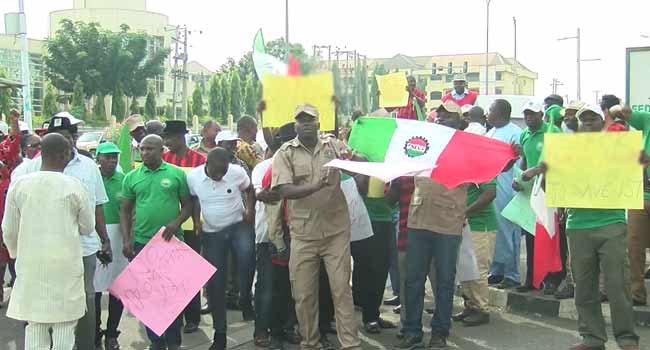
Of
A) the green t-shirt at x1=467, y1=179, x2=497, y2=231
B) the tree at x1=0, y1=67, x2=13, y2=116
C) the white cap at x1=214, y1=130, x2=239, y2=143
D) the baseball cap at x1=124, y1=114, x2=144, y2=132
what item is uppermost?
the tree at x1=0, y1=67, x2=13, y2=116

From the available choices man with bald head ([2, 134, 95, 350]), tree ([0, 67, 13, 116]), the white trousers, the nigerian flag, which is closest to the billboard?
the nigerian flag

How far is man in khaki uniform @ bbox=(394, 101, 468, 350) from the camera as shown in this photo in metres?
5.62

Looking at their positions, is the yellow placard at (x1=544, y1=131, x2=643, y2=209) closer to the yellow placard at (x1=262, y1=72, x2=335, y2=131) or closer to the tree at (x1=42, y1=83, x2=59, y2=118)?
the yellow placard at (x1=262, y1=72, x2=335, y2=131)

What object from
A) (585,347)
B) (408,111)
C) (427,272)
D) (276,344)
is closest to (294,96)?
(427,272)

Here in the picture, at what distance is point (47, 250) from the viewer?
4629 mm

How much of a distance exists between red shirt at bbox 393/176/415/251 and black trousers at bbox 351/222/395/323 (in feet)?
1.43

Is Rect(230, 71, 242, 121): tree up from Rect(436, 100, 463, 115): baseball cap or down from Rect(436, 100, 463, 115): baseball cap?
up

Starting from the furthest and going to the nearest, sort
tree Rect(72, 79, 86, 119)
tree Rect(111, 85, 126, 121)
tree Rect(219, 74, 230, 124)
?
tree Rect(219, 74, 230, 124) → tree Rect(111, 85, 126, 121) → tree Rect(72, 79, 86, 119)

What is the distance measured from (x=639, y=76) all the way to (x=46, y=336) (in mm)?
8561

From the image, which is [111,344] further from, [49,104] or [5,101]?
[49,104]

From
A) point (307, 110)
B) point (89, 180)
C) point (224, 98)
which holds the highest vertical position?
point (224, 98)

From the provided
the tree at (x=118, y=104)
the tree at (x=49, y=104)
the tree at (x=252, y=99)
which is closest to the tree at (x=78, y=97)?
the tree at (x=49, y=104)

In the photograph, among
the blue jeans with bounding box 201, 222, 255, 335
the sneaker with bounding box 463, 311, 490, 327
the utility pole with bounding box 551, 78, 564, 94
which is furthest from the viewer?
the utility pole with bounding box 551, 78, 564, 94

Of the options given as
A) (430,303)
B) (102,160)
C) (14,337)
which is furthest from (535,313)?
(14,337)
